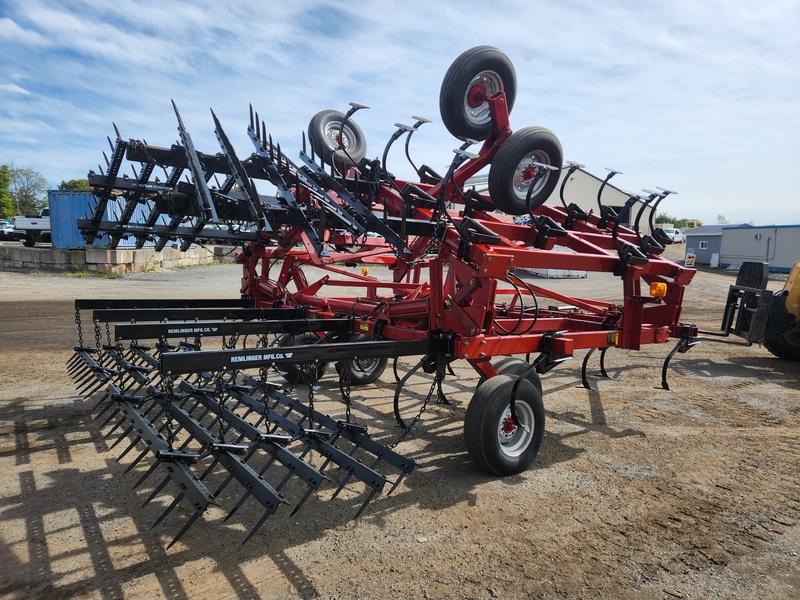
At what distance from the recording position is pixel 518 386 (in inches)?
171

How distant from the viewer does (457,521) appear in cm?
357

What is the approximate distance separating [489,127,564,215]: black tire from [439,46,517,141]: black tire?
52cm

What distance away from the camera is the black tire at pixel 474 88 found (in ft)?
16.3

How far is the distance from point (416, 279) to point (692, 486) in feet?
14.9

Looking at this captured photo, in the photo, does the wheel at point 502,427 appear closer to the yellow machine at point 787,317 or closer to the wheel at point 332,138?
the wheel at point 332,138

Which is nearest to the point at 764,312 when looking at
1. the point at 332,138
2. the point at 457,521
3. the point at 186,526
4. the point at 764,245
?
the point at 332,138

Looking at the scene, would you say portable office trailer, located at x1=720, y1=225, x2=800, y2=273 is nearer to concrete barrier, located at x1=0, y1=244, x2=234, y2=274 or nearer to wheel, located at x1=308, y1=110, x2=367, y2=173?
concrete barrier, located at x1=0, y1=244, x2=234, y2=274

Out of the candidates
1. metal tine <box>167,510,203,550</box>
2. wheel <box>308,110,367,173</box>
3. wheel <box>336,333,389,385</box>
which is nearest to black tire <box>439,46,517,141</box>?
wheel <box>308,110,367,173</box>

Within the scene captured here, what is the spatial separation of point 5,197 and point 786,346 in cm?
6324

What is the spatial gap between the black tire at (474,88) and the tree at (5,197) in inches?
2383

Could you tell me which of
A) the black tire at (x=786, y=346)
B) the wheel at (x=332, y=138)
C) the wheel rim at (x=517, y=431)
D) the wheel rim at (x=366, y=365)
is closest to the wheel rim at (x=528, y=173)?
the wheel rim at (x=517, y=431)

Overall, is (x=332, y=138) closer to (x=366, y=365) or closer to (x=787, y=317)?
(x=366, y=365)

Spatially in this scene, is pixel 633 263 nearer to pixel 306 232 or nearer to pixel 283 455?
pixel 306 232

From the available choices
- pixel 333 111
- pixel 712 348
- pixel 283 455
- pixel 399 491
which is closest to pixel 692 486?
pixel 399 491
